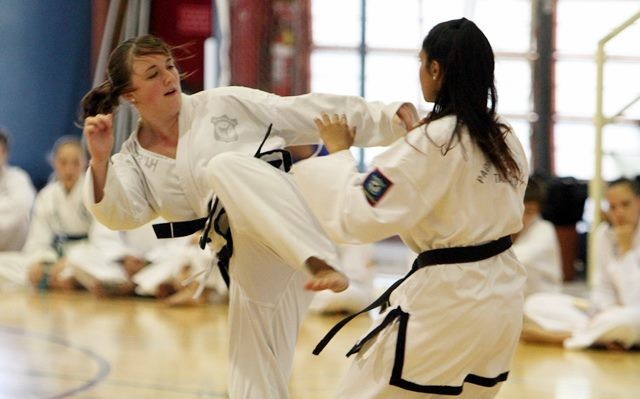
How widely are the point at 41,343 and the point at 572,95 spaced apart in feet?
21.6

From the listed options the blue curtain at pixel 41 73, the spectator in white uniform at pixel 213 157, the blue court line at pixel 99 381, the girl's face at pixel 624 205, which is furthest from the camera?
the blue curtain at pixel 41 73

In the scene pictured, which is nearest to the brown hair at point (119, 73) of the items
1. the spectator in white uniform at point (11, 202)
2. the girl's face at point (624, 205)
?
the girl's face at point (624, 205)

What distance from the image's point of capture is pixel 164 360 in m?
5.62

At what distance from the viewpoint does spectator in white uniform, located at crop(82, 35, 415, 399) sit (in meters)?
3.58

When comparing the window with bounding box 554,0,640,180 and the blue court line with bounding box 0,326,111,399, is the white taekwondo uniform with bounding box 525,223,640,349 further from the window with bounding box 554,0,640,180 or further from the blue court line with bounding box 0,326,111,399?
the window with bounding box 554,0,640,180

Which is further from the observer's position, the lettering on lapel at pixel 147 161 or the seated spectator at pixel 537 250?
the seated spectator at pixel 537 250

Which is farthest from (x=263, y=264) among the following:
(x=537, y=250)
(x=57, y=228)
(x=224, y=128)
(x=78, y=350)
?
(x=57, y=228)

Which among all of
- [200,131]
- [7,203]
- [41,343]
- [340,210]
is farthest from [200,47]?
[340,210]

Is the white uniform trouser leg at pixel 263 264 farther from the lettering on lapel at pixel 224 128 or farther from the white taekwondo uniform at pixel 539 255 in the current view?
the white taekwondo uniform at pixel 539 255

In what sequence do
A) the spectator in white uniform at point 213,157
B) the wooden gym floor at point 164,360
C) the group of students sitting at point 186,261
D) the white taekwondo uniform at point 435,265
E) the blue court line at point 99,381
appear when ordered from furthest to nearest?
1. the group of students sitting at point 186,261
2. the wooden gym floor at point 164,360
3. the blue court line at point 99,381
4. the spectator in white uniform at point 213,157
5. the white taekwondo uniform at point 435,265

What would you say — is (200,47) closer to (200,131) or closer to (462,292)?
(200,131)

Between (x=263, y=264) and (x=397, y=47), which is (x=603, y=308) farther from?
(x=397, y=47)

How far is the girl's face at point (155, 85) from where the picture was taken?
3.61 m

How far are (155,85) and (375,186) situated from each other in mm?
1066
